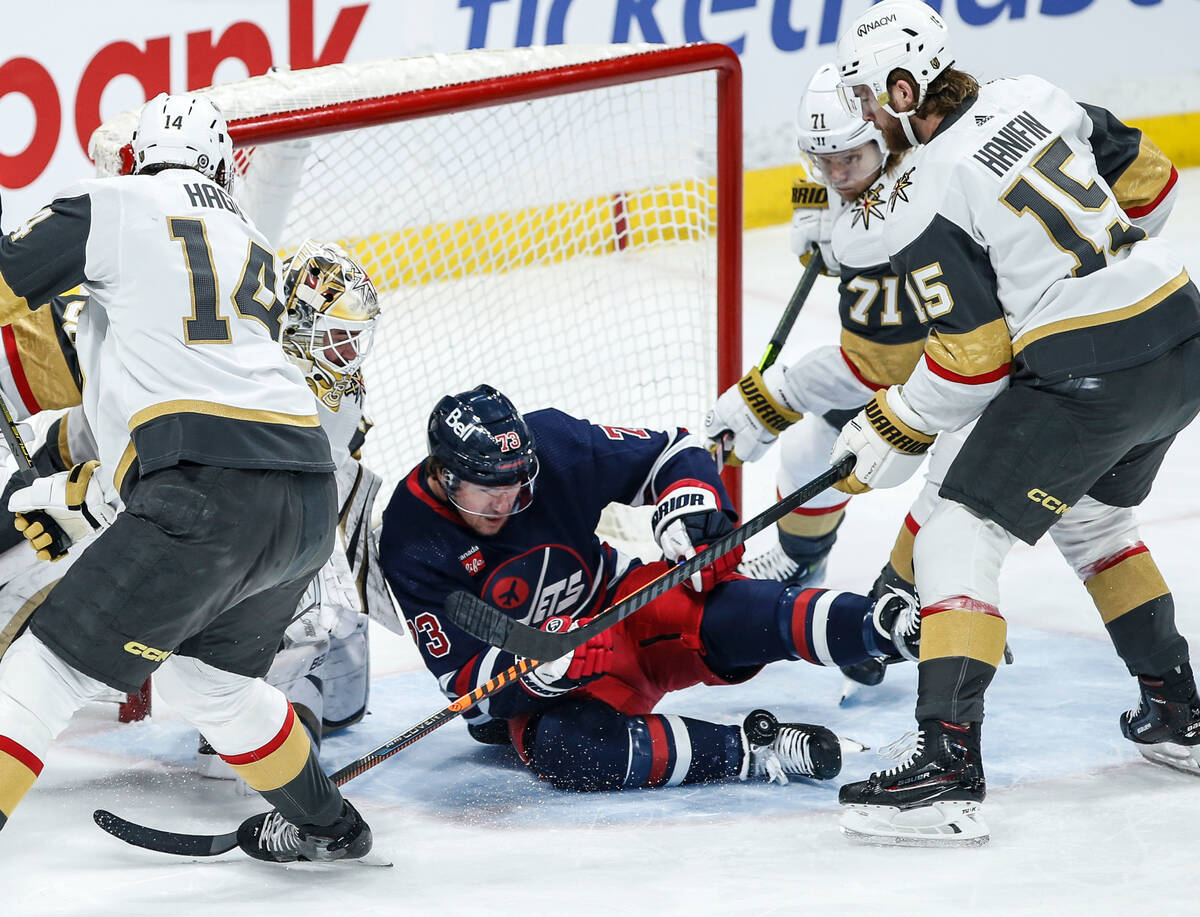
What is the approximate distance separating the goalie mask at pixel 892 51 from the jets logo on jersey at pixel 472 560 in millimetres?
1020

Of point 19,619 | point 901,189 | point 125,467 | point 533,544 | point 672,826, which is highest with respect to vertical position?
point 901,189

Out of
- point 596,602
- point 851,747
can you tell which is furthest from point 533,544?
point 851,747

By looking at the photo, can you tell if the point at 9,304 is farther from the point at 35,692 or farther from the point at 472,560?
the point at 472,560

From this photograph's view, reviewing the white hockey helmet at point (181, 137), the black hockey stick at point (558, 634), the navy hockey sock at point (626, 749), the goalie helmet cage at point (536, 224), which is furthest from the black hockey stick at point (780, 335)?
the white hockey helmet at point (181, 137)

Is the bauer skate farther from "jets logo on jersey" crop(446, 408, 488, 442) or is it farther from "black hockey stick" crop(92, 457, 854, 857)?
"jets logo on jersey" crop(446, 408, 488, 442)

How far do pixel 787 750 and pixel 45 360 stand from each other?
149cm

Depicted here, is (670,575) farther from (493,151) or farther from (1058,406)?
(493,151)

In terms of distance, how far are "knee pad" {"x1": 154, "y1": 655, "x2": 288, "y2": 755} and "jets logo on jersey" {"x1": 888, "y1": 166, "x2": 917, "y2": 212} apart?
4.00ft

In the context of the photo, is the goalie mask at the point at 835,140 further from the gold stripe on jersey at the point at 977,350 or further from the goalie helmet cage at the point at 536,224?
the gold stripe on jersey at the point at 977,350

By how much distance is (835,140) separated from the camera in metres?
3.34

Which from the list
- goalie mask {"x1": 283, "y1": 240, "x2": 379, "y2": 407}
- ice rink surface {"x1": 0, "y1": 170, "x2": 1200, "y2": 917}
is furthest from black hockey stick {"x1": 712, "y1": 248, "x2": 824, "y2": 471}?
goalie mask {"x1": 283, "y1": 240, "x2": 379, "y2": 407}

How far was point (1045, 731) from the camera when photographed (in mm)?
3148

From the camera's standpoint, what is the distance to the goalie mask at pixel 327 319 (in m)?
2.96

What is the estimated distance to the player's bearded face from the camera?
2.69 meters
